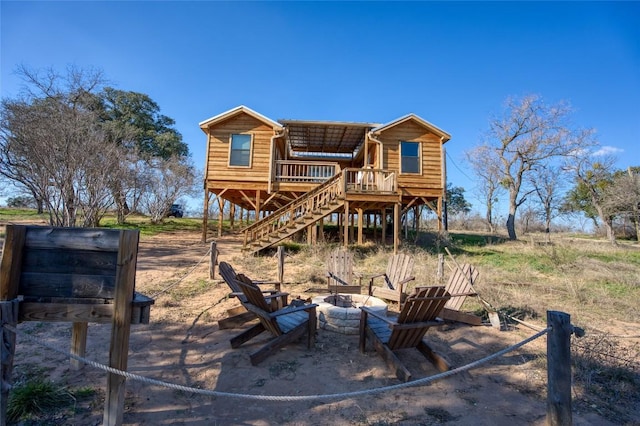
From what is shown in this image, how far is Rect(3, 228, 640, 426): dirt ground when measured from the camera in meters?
3.00

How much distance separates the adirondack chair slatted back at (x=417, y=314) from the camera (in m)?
3.76

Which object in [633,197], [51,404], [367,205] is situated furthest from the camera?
[633,197]

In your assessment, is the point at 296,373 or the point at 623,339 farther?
the point at 623,339

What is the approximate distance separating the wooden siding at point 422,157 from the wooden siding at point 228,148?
5712 millimetres

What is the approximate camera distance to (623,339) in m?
5.23

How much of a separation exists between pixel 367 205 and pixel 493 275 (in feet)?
20.0

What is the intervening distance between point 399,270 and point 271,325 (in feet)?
12.6

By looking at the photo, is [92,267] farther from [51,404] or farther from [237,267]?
[237,267]

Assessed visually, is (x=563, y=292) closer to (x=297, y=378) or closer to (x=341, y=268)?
A: (x=341, y=268)

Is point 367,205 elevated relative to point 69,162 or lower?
lower

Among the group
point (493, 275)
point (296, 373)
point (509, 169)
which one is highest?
point (509, 169)

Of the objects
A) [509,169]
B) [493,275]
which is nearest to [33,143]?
[493,275]

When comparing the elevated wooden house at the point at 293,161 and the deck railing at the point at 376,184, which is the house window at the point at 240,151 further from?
the deck railing at the point at 376,184

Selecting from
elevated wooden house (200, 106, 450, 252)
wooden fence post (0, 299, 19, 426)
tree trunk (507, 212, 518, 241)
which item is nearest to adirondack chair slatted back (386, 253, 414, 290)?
wooden fence post (0, 299, 19, 426)
